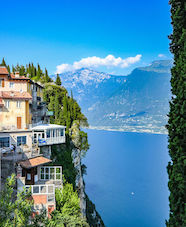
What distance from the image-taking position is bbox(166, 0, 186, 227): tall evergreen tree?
8922mm

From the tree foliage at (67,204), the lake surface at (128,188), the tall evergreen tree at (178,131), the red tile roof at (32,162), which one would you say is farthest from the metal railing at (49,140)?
the lake surface at (128,188)

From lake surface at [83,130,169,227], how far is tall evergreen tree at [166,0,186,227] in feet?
210

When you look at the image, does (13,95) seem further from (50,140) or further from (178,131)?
(178,131)

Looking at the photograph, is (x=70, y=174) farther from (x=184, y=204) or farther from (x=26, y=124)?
(x=184, y=204)

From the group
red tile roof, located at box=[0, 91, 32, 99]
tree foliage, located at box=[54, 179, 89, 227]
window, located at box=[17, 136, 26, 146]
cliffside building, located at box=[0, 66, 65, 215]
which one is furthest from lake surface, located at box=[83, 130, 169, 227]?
red tile roof, located at box=[0, 91, 32, 99]

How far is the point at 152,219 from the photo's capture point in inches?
2805

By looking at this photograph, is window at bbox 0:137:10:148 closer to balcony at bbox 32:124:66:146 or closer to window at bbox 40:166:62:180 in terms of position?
balcony at bbox 32:124:66:146

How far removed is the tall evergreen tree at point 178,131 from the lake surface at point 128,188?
2520 inches

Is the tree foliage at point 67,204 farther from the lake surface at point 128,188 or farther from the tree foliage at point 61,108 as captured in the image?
the lake surface at point 128,188

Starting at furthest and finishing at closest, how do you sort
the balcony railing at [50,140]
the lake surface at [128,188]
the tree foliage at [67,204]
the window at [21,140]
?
the lake surface at [128,188] → the balcony railing at [50,140] → the window at [21,140] → the tree foliage at [67,204]

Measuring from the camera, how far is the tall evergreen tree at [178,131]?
892 cm

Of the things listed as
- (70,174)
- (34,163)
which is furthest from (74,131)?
(34,163)

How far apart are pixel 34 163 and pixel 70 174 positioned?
9605 mm

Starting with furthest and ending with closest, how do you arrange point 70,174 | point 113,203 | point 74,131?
point 113,203 → point 74,131 → point 70,174
